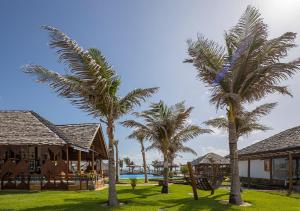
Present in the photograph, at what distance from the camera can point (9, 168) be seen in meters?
20.4

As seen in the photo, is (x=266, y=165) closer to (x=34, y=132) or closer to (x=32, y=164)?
(x=32, y=164)

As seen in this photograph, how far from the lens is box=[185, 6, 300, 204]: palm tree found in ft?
46.6

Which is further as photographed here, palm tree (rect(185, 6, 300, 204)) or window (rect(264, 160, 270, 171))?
window (rect(264, 160, 270, 171))

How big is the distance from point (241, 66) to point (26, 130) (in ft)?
41.7

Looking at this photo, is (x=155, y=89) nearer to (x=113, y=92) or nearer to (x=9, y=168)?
(x=113, y=92)

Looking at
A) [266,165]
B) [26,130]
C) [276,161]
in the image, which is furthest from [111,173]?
[266,165]

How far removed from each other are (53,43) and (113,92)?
289cm

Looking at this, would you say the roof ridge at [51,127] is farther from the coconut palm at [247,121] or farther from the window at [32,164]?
the coconut palm at [247,121]

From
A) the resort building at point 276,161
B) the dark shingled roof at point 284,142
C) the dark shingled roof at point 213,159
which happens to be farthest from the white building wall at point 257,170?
the dark shingled roof at point 213,159

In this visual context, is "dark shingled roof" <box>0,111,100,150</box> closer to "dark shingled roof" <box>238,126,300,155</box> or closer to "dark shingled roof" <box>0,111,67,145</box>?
"dark shingled roof" <box>0,111,67,145</box>

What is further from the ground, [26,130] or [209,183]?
[26,130]

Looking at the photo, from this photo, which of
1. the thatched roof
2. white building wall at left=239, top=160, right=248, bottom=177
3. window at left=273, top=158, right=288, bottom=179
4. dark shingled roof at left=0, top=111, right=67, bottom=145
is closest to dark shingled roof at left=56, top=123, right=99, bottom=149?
the thatched roof

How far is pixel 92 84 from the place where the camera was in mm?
14008

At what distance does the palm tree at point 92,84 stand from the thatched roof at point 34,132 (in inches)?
243
